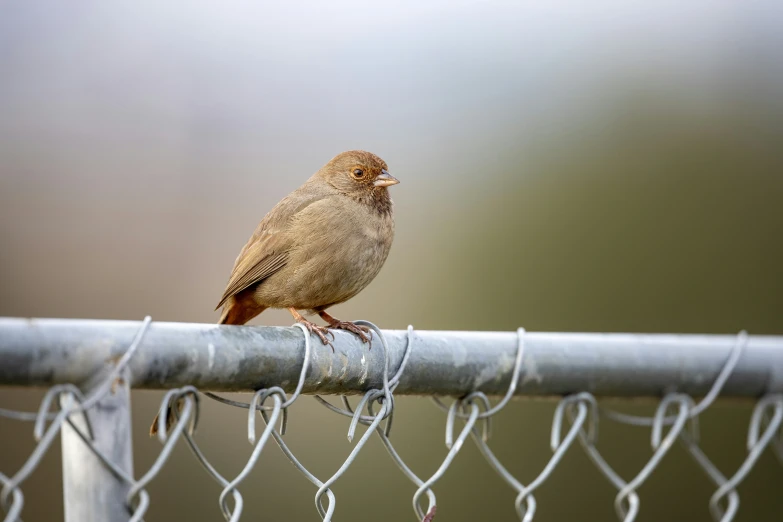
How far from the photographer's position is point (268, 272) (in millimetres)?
3779

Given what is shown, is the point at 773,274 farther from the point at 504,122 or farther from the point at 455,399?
the point at 455,399

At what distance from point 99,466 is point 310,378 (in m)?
0.62

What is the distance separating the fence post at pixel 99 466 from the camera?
170 centimetres

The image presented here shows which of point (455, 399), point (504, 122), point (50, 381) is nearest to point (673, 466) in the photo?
point (504, 122)

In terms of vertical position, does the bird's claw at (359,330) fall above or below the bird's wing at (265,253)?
below

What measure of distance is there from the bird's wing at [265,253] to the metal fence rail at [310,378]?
138 cm

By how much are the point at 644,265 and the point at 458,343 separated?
5619mm

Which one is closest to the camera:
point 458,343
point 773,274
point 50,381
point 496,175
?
point 50,381

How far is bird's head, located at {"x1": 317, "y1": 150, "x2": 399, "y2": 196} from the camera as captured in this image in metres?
4.32

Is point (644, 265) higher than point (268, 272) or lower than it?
higher

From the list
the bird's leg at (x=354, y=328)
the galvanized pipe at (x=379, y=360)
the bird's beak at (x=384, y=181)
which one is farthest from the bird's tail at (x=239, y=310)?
the galvanized pipe at (x=379, y=360)

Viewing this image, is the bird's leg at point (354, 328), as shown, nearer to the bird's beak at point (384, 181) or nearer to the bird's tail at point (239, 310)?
the bird's tail at point (239, 310)

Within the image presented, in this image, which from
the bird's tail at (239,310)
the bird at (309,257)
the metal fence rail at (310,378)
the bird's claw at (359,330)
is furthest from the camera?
the bird's tail at (239,310)

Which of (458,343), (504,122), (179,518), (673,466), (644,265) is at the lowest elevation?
(179,518)
